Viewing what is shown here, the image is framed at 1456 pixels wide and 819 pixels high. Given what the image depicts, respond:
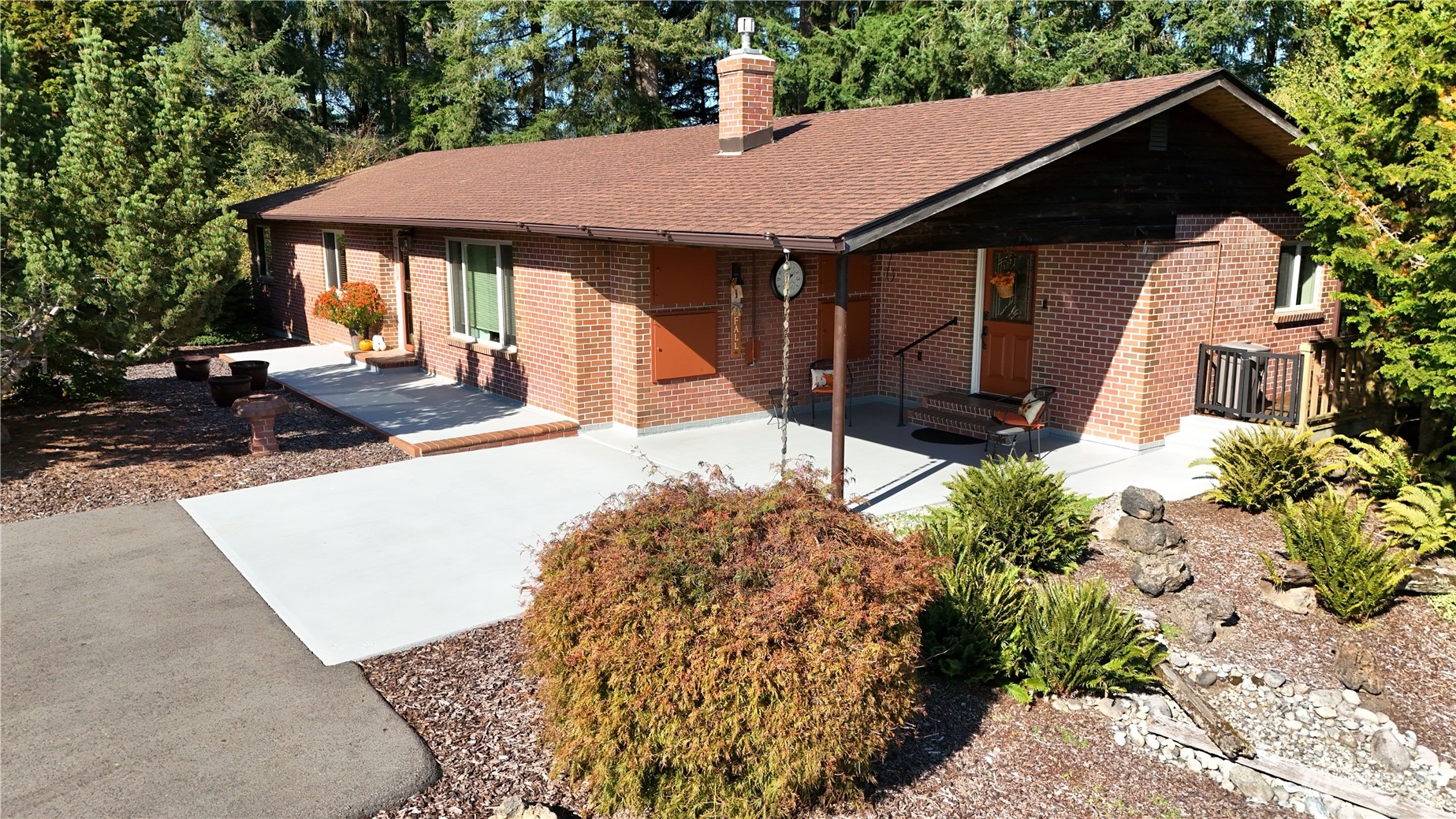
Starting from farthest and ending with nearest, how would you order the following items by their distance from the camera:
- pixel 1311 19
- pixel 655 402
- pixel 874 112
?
pixel 1311 19 < pixel 874 112 < pixel 655 402

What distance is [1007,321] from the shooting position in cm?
1257

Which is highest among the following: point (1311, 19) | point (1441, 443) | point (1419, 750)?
point (1311, 19)

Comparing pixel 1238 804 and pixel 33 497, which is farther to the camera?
pixel 33 497

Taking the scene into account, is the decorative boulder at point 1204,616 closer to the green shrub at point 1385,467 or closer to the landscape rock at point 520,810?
the green shrub at point 1385,467

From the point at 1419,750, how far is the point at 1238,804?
4.57 feet

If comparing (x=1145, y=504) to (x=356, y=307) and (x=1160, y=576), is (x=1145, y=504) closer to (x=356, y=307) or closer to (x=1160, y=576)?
(x=1160, y=576)

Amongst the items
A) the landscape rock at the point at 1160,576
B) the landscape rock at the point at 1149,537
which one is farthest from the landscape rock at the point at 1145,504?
the landscape rock at the point at 1160,576

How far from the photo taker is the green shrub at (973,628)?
598 centimetres

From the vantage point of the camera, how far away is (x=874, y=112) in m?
14.0

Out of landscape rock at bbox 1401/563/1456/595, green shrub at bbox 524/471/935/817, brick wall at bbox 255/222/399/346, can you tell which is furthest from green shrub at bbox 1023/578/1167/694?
brick wall at bbox 255/222/399/346

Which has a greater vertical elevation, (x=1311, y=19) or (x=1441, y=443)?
(x=1311, y=19)

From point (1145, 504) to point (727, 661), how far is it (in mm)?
5502

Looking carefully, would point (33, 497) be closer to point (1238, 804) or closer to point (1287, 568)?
point (1238, 804)

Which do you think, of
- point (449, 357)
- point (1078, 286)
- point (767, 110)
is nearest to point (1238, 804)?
point (1078, 286)
